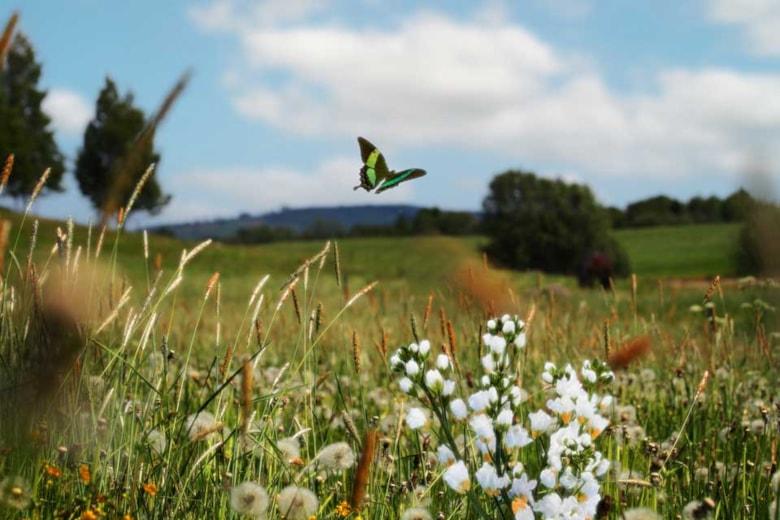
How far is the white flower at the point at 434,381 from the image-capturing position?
2119mm

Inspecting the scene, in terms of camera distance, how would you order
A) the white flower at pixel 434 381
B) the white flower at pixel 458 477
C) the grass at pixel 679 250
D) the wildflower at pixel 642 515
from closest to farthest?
1. the white flower at pixel 458 477
2. the white flower at pixel 434 381
3. the wildflower at pixel 642 515
4. the grass at pixel 679 250

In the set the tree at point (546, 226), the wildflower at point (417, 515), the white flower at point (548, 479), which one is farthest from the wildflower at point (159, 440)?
the tree at point (546, 226)

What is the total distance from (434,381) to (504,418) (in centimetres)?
19

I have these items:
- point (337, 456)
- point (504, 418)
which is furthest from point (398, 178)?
point (337, 456)

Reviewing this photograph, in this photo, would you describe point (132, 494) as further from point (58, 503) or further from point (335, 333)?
point (335, 333)

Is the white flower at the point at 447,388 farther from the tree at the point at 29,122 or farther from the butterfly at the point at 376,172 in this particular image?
the tree at the point at 29,122

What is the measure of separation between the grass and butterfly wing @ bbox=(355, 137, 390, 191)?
50988mm

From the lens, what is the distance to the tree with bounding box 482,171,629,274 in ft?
160

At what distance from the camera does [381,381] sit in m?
6.23

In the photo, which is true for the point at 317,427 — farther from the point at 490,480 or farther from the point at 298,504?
the point at 490,480

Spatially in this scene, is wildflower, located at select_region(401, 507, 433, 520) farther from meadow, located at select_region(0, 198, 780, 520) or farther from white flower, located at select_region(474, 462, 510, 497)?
white flower, located at select_region(474, 462, 510, 497)

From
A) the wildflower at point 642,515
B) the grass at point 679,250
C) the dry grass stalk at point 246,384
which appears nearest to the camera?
the dry grass stalk at point 246,384

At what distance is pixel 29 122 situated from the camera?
58625 mm

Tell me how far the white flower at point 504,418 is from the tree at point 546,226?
44.7 meters
